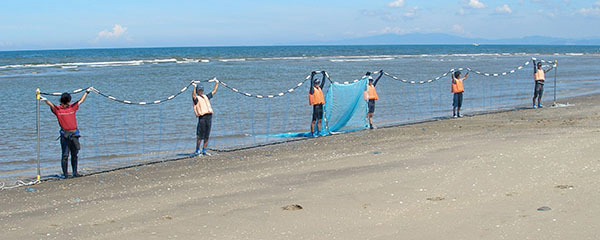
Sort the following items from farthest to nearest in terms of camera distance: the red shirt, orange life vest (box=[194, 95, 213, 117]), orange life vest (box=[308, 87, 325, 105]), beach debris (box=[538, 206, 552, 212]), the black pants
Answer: orange life vest (box=[308, 87, 325, 105])
orange life vest (box=[194, 95, 213, 117])
the black pants
the red shirt
beach debris (box=[538, 206, 552, 212])

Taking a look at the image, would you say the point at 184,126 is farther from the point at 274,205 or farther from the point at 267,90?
the point at 267,90

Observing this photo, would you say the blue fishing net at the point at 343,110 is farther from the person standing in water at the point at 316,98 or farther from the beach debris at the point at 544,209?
the beach debris at the point at 544,209

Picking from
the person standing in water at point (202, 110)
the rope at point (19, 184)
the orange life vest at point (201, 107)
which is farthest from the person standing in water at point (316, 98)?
the rope at point (19, 184)

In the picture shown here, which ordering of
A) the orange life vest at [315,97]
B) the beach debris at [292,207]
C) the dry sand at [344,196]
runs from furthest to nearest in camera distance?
the orange life vest at [315,97], the beach debris at [292,207], the dry sand at [344,196]

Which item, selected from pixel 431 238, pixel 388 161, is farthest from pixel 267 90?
pixel 431 238

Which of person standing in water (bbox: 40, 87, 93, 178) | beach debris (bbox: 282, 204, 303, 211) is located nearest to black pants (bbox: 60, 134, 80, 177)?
person standing in water (bbox: 40, 87, 93, 178)

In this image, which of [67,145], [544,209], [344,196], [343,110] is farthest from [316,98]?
[544,209]

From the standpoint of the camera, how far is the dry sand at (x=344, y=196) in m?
7.14

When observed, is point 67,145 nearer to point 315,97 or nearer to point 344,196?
point 344,196

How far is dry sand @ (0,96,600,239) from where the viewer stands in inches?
281

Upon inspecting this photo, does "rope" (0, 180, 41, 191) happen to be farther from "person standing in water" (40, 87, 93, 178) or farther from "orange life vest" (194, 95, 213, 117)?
"orange life vest" (194, 95, 213, 117)

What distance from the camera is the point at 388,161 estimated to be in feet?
36.5

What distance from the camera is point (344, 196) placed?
28.3 ft

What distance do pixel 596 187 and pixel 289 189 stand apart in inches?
154
